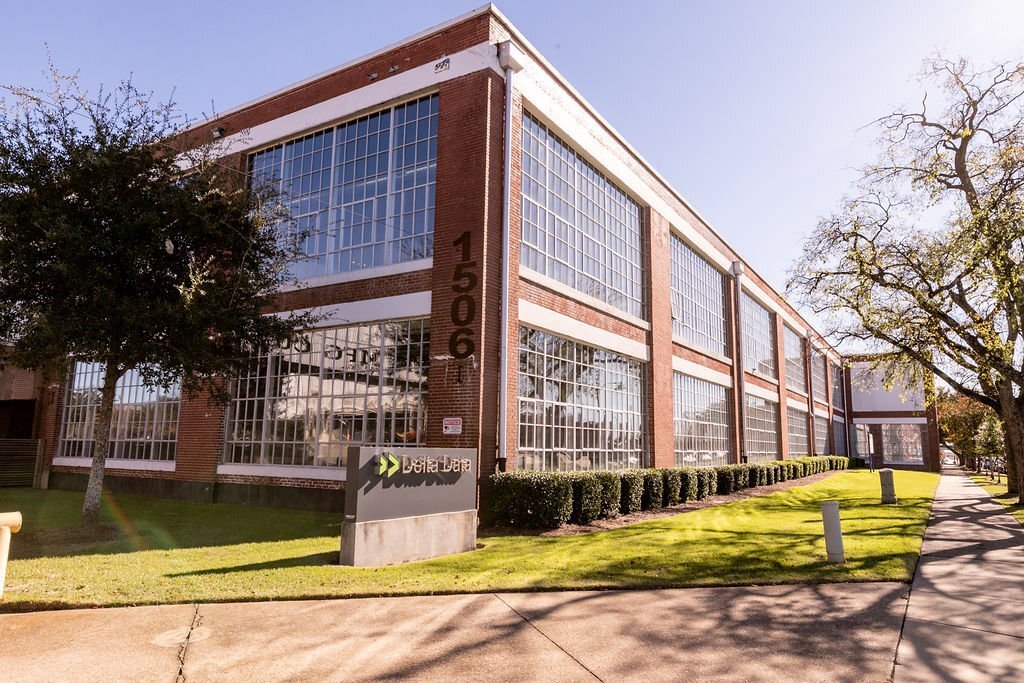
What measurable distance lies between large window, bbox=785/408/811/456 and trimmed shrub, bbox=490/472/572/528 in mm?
26219

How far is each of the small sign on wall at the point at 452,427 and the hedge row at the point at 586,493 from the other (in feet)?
3.66

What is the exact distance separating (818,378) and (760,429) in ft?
59.5

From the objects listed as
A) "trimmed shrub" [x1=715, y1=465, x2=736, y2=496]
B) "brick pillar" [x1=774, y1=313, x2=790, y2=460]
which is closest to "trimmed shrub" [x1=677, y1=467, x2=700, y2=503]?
"trimmed shrub" [x1=715, y1=465, x2=736, y2=496]

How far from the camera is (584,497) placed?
12.5 metres

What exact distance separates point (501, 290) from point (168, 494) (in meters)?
10.6

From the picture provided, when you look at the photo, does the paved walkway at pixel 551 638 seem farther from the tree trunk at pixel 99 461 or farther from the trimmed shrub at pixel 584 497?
the tree trunk at pixel 99 461

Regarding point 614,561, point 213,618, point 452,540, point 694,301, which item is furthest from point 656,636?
point 694,301

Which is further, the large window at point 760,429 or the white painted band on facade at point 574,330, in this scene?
the large window at point 760,429

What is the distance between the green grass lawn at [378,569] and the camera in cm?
682

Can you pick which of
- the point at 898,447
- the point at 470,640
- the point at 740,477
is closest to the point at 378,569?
the point at 470,640

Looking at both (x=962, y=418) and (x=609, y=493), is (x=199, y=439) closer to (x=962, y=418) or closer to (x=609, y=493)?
(x=609, y=493)

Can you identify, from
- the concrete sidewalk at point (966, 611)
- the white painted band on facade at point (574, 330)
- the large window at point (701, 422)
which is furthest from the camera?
the large window at point (701, 422)

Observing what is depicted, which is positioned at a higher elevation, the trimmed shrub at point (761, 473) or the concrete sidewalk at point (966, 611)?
the trimmed shrub at point (761, 473)

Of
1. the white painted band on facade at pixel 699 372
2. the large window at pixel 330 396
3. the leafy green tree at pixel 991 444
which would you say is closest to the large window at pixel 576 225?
the white painted band on facade at pixel 699 372
